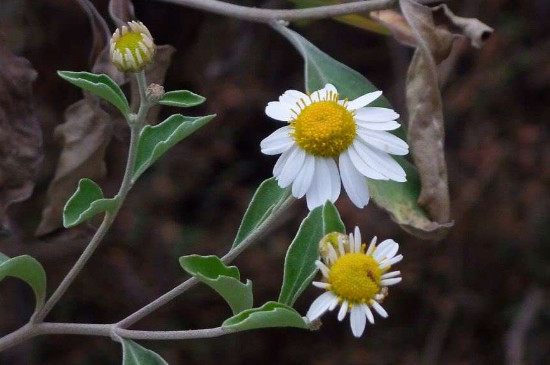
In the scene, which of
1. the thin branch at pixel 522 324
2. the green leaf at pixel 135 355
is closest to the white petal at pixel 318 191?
the green leaf at pixel 135 355

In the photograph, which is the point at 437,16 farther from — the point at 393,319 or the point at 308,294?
the point at 393,319

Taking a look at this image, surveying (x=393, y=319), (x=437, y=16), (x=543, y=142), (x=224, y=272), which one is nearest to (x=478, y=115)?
(x=543, y=142)

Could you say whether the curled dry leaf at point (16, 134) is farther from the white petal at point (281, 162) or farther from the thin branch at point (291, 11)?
the white petal at point (281, 162)

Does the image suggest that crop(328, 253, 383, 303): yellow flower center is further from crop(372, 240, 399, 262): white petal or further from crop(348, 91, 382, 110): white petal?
crop(348, 91, 382, 110): white petal

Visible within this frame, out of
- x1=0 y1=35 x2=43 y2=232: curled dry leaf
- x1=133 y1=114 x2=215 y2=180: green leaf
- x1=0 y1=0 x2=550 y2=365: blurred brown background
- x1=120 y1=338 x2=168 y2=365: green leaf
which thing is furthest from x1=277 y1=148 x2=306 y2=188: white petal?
x1=0 y1=0 x2=550 y2=365: blurred brown background

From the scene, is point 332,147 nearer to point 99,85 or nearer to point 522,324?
point 99,85

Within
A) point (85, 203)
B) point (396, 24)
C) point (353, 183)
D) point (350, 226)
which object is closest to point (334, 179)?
point (353, 183)
